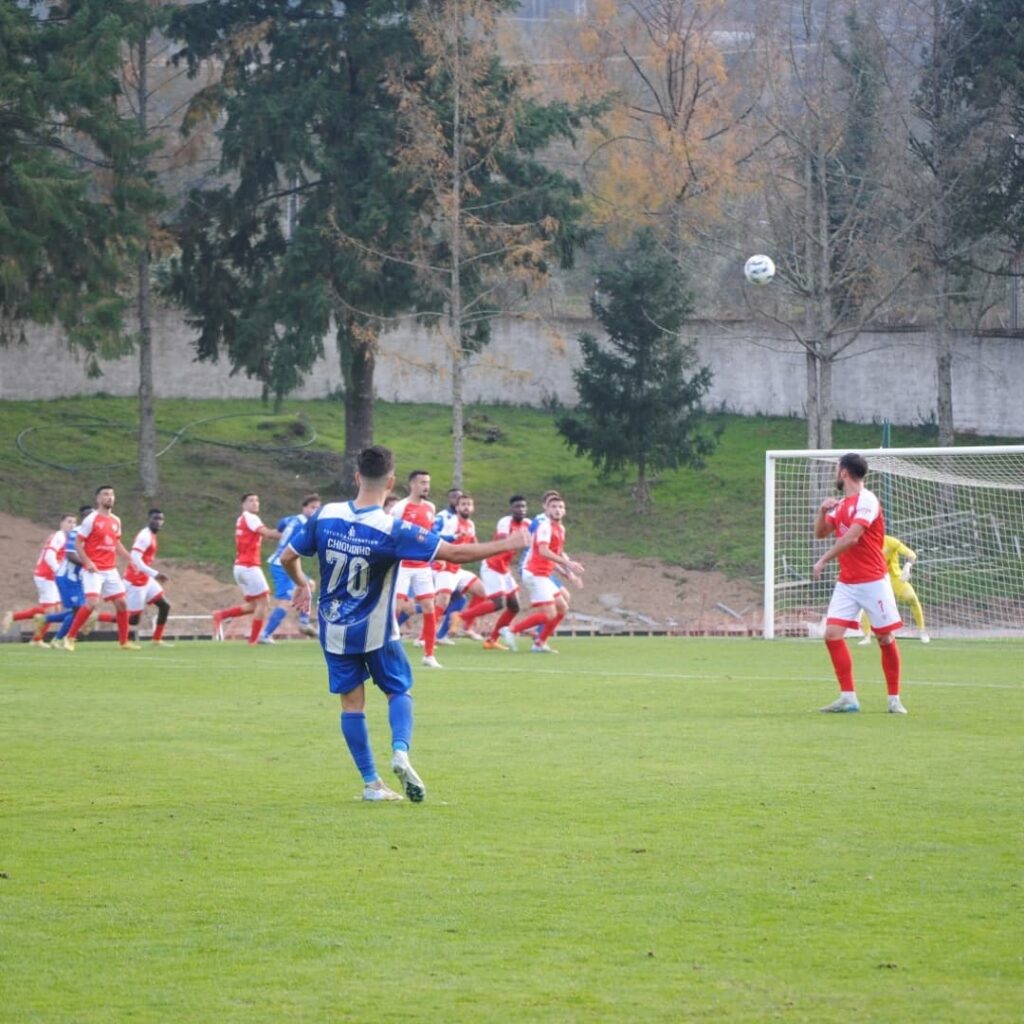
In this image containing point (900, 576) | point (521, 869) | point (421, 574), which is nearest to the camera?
point (521, 869)

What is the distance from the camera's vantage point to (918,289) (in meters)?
42.7

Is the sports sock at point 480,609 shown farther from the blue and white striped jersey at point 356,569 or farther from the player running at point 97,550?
the blue and white striped jersey at point 356,569

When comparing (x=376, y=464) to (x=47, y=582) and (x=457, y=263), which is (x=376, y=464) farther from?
(x=457, y=263)

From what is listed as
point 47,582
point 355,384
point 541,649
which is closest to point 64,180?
point 355,384

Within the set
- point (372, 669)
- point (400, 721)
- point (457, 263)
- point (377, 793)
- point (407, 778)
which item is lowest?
point (377, 793)

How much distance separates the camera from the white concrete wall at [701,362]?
142ft

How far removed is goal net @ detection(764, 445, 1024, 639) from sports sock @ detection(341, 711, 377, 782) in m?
17.9

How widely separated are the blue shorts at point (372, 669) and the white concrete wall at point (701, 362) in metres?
33.1

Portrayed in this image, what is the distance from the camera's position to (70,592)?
86.2ft

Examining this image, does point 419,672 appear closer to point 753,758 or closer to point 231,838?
point 753,758

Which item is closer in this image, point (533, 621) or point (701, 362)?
point (533, 621)

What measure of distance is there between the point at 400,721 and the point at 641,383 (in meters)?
30.3

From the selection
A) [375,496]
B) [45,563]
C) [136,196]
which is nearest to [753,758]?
[375,496]

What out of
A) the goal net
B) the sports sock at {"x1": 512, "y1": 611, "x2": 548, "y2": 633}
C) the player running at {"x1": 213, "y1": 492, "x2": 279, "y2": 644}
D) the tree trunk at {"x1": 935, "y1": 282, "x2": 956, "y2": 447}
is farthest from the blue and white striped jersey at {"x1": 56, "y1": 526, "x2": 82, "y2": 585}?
the tree trunk at {"x1": 935, "y1": 282, "x2": 956, "y2": 447}
